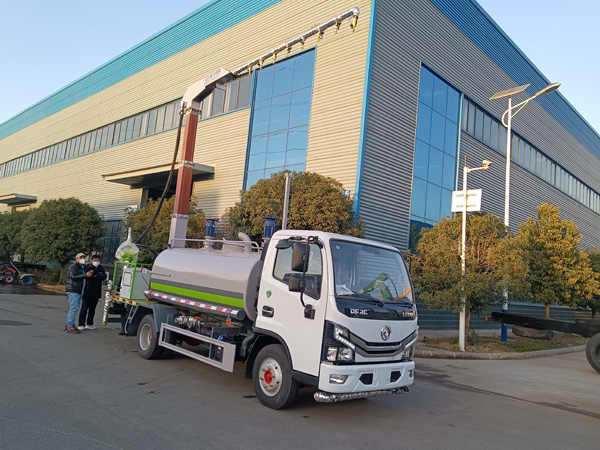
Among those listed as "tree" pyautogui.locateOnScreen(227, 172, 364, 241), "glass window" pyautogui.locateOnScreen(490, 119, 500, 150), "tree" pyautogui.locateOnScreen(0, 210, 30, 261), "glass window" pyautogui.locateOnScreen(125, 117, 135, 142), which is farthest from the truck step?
"tree" pyautogui.locateOnScreen(0, 210, 30, 261)

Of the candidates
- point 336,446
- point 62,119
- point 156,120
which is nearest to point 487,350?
point 336,446

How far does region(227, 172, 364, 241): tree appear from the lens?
14.0 metres

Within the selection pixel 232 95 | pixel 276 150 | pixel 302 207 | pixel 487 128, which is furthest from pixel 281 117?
pixel 487 128

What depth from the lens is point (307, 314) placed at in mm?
5555

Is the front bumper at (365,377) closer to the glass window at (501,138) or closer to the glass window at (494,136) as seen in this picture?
the glass window at (494,136)

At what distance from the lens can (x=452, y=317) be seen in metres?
19.4

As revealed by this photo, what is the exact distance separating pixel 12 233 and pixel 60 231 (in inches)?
408

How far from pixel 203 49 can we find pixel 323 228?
15.4 m

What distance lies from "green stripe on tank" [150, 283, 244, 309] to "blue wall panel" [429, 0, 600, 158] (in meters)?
17.7

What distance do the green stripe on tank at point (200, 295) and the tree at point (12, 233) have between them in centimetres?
2707

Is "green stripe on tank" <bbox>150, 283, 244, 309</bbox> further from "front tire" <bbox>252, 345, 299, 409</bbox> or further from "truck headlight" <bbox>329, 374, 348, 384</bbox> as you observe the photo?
"truck headlight" <bbox>329, 374, 348, 384</bbox>

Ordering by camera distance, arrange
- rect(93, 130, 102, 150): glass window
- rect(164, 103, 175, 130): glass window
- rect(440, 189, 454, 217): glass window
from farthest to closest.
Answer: rect(93, 130, 102, 150): glass window, rect(164, 103, 175, 130): glass window, rect(440, 189, 454, 217): glass window

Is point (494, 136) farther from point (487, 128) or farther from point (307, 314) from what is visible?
point (307, 314)

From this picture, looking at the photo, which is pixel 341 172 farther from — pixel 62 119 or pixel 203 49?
pixel 62 119
